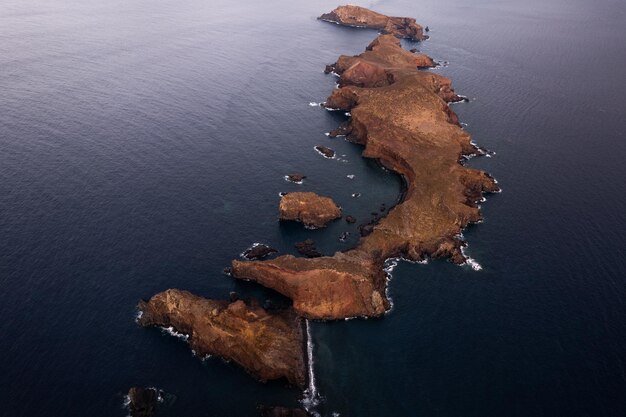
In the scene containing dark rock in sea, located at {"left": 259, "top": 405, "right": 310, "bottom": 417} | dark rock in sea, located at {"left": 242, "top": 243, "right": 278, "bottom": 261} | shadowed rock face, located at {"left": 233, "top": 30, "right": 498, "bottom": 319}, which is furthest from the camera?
dark rock in sea, located at {"left": 242, "top": 243, "right": 278, "bottom": 261}

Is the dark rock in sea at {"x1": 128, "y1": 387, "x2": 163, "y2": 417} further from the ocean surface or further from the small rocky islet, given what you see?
the ocean surface

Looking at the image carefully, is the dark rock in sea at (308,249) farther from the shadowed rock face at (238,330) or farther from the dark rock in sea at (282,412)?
the dark rock in sea at (282,412)

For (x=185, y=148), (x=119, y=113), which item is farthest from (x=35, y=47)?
(x=185, y=148)

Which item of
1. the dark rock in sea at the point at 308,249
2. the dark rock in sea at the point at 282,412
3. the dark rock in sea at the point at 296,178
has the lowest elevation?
the dark rock in sea at the point at 282,412

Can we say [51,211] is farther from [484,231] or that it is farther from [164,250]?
[484,231]

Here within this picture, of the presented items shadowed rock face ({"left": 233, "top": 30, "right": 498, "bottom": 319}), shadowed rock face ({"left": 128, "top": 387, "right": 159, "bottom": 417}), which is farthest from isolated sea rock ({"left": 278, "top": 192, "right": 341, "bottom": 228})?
shadowed rock face ({"left": 128, "top": 387, "right": 159, "bottom": 417})

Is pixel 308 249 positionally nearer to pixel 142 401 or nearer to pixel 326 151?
pixel 142 401

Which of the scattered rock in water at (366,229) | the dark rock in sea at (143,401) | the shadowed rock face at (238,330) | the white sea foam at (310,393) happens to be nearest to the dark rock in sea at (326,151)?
the scattered rock in water at (366,229)
